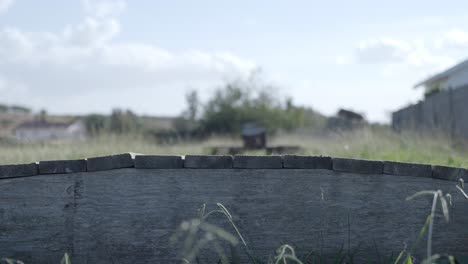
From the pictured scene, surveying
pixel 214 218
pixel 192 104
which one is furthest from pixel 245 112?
pixel 214 218

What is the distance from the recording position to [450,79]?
1105 inches

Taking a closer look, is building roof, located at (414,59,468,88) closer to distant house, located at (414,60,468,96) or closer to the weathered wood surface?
distant house, located at (414,60,468,96)

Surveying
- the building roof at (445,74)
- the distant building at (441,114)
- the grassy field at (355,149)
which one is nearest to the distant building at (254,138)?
the distant building at (441,114)

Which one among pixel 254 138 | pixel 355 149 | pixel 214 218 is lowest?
pixel 214 218

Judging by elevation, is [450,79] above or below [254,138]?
above

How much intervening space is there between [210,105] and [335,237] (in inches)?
1350

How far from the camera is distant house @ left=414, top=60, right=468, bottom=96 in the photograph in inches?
1001

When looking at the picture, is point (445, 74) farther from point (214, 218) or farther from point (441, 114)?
point (214, 218)

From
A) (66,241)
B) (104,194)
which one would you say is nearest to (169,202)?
(104,194)

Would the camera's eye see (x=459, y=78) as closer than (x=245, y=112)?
Yes

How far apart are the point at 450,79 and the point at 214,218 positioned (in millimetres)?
24975

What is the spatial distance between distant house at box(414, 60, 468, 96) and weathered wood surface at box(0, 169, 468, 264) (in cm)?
1894

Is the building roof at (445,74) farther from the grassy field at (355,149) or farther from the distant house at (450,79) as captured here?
the grassy field at (355,149)

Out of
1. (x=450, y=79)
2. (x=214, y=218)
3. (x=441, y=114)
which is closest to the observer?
(x=214, y=218)
